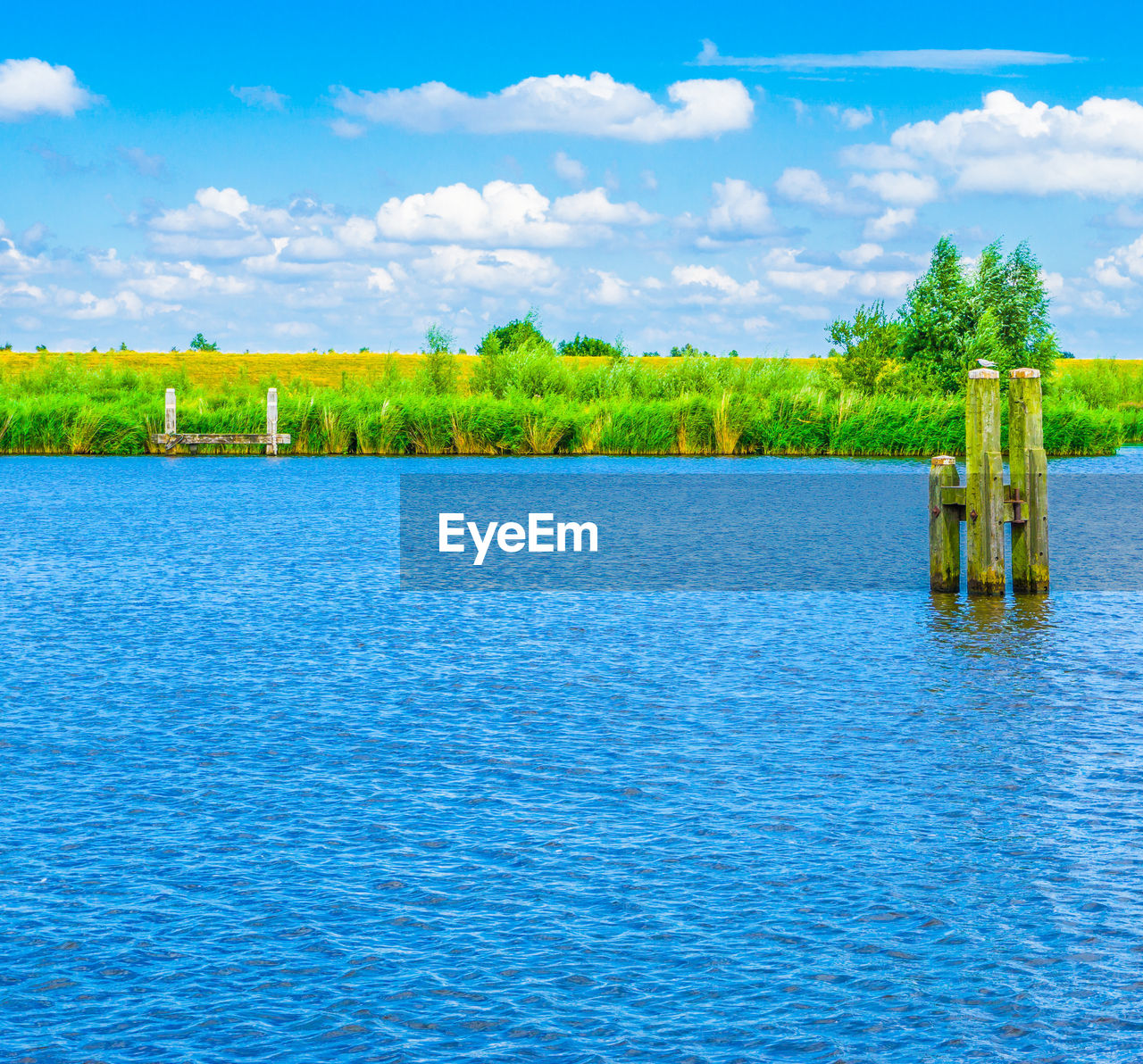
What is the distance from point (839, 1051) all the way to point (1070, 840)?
3.42 metres

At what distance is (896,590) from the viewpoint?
20.9 m

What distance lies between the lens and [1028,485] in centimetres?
1823

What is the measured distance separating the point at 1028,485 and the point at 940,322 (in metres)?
49.9

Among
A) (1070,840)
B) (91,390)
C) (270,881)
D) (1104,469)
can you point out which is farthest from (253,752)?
(91,390)

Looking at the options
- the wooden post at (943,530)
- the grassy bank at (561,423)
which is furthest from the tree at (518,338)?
the wooden post at (943,530)

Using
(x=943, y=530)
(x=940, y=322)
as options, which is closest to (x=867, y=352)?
(x=940, y=322)

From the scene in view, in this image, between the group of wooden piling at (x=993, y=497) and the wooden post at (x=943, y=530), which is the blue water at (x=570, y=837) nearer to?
the group of wooden piling at (x=993, y=497)

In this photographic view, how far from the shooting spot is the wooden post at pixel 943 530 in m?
18.6

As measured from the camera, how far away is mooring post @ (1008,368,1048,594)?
1819 cm

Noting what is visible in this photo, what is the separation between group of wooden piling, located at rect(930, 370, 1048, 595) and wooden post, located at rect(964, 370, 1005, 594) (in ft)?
0.04

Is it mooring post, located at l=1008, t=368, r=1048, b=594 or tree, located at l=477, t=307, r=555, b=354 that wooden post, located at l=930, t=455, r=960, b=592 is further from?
tree, located at l=477, t=307, r=555, b=354

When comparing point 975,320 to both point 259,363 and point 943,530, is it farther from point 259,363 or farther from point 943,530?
point 259,363

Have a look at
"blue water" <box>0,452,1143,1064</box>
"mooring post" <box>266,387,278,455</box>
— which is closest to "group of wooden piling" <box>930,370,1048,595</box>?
"blue water" <box>0,452,1143,1064</box>

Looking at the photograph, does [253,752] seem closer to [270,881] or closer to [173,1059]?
[270,881]
